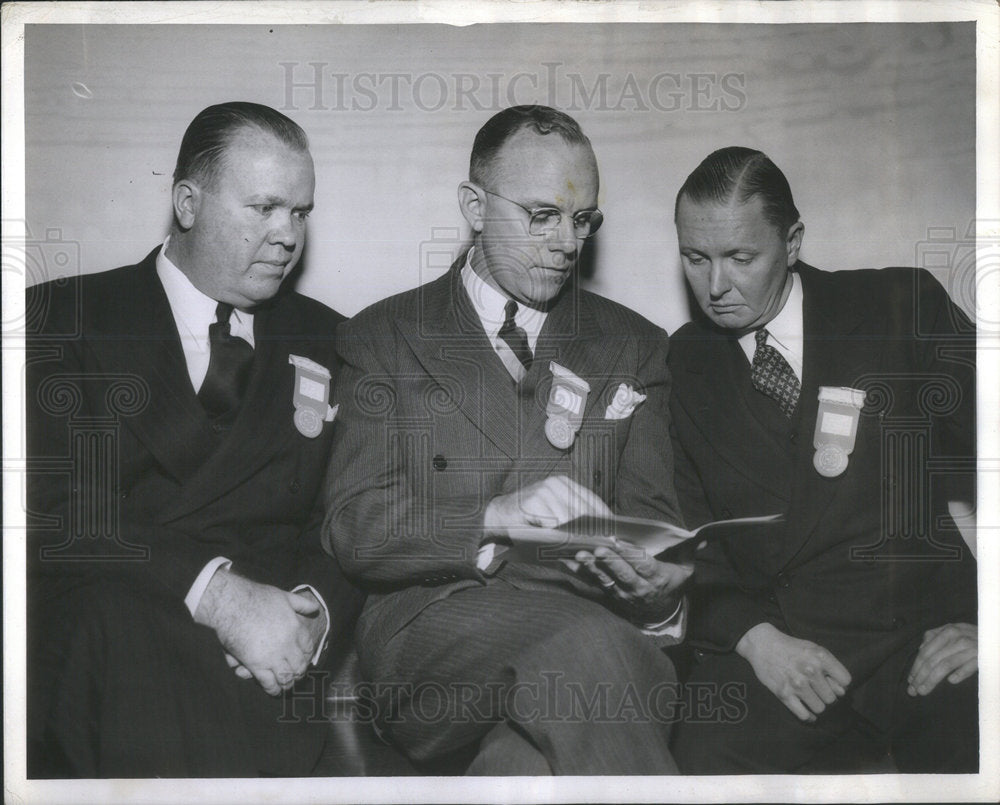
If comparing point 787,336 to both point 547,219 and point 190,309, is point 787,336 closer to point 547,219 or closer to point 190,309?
point 547,219

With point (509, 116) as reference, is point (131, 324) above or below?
below

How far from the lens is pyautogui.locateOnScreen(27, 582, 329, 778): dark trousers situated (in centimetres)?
306

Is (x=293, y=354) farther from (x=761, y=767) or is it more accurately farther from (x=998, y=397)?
(x=998, y=397)

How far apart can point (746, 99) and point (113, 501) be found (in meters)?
2.35

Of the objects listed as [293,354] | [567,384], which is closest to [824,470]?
[567,384]

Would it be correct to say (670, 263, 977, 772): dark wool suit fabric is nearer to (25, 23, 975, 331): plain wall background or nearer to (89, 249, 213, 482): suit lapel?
(25, 23, 975, 331): plain wall background

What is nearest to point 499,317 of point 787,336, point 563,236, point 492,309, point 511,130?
point 492,309

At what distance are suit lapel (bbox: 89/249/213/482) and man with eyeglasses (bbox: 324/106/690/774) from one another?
1.46ft

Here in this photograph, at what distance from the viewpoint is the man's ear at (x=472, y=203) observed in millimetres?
3143

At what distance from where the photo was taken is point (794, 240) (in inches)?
127

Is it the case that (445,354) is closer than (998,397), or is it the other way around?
(445,354)

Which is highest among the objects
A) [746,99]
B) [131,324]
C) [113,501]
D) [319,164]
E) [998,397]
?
[746,99]

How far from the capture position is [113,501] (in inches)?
123

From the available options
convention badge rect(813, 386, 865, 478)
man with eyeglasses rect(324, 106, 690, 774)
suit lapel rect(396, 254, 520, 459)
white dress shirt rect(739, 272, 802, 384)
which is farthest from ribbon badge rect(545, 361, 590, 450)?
convention badge rect(813, 386, 865, 478)
